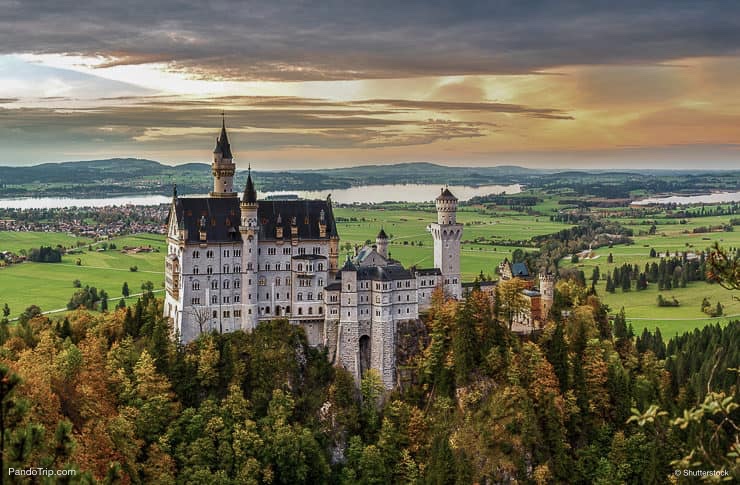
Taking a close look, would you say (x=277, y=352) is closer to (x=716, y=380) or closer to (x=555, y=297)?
(x=555, y=297)

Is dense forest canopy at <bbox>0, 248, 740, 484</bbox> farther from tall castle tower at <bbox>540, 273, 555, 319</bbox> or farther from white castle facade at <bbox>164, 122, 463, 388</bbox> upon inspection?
tall castle tower at <bbox>540, 273, 555, 319</bbox>

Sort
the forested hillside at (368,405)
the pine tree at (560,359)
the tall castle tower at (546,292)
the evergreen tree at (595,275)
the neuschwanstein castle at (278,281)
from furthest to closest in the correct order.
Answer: the evergreen tree at (595,275), the tall castle tower at (546,292), the neuschwanstein castle at (278,281), the pine tree at (560,359), the forested hillside at (368,405)

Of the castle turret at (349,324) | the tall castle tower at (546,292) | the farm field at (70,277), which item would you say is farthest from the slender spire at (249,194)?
the farm field at (70,277)

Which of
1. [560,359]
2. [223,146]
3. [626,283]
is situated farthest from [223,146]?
[626,283]

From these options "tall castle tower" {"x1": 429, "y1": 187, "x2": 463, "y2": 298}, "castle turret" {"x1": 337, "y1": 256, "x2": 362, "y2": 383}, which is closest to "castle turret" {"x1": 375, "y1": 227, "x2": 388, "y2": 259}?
"tall castle tower" {"x1": 429, "y1": 187, "x2": 463, "y2": 298}

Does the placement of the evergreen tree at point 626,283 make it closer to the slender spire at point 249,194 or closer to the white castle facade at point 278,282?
the white castle facade at point 278,282

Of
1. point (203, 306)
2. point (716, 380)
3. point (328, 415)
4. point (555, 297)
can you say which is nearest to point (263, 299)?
point (203, 306)

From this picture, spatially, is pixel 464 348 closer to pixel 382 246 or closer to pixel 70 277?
pixel 382 246
